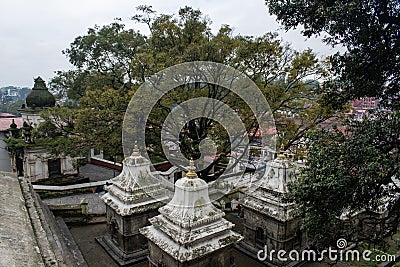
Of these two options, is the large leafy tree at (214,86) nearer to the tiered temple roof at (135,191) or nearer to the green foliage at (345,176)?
the tiered temple roof at (135,191)

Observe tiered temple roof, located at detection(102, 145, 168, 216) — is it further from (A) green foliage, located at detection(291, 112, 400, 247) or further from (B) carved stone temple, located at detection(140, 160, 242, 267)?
(A) green foliage, located at detection(291, 112, 400, 247)

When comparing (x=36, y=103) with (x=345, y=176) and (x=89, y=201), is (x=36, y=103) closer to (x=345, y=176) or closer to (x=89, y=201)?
(x=89, y=201)

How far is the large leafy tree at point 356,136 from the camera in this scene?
5.62 m

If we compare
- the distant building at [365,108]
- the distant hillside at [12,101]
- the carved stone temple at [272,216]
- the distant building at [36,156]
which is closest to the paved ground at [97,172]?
the distant building at [36,156]

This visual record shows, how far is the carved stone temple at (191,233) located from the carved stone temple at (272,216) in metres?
2.38

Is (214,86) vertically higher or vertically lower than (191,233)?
higher

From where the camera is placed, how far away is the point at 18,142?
16.8 metres

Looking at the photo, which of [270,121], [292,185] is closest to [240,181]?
[270,121]

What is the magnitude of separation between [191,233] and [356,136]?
4492 mm

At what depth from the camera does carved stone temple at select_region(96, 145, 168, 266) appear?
1062cm

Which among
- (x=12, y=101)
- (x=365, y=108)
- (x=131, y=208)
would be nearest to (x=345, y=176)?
(x=365, y=108)

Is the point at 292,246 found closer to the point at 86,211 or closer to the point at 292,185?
the point at 292,185

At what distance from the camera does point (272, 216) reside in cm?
1020

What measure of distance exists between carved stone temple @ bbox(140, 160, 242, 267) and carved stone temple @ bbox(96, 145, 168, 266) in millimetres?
2116
